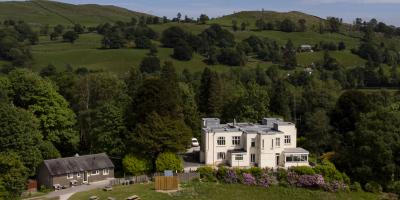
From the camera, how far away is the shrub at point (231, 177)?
52.2 m

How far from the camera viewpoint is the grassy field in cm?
4659

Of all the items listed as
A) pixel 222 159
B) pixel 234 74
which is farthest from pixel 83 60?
pixel 222 159

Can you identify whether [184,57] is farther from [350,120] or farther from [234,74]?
[350,120]

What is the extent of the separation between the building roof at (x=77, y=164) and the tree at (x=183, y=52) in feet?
263

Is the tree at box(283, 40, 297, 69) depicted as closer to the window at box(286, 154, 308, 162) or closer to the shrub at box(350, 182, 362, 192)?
the window at box(286, 154, 308, 162)

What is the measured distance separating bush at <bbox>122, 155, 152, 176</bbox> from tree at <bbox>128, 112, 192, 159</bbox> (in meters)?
0.93

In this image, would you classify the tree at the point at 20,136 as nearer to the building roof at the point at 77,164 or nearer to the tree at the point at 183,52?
the building roof at the point at 77,164

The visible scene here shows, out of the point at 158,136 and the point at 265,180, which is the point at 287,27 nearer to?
the point at 158,136

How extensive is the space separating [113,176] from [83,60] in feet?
264

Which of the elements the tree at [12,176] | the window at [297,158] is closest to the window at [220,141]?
the window at [297,158]

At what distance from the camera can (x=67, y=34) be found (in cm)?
15462

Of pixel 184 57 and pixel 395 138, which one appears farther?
pixel 184 57

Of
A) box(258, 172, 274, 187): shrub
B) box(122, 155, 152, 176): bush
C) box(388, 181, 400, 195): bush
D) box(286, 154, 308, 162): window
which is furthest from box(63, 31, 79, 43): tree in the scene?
box(388, 181, 400, 195): bush

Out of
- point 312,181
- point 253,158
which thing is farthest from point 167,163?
point 312,181
